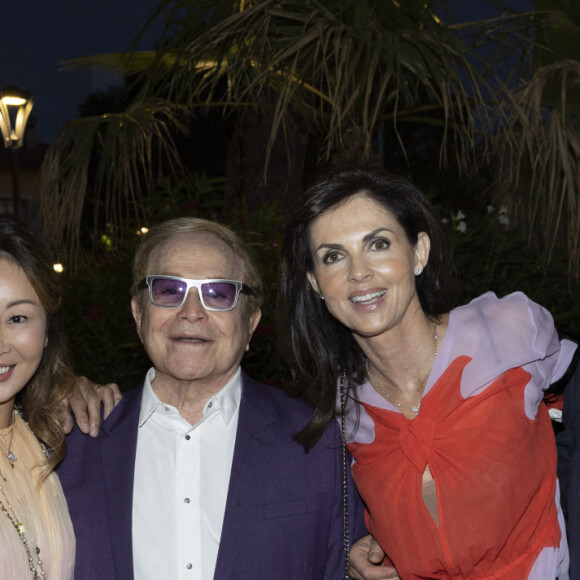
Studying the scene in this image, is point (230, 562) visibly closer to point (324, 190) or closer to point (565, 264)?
point (324, 190)

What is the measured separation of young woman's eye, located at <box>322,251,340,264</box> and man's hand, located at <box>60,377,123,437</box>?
93cm

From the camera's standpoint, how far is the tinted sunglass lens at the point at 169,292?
8.66ft

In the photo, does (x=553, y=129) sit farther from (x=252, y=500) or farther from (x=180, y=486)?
(x=180, y=486)

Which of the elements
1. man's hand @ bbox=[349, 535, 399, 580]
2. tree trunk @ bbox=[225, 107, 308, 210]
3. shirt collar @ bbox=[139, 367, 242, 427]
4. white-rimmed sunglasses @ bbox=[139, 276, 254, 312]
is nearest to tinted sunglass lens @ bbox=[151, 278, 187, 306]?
white-rimmed sunglasses @ bbox=[139, 276, 254, 312]

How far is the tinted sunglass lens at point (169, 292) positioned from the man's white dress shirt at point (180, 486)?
35cm

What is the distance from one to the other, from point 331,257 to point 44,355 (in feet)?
3.57

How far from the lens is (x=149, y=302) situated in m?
2.68

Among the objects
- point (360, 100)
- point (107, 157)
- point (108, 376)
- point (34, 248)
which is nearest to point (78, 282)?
point (108, 376)

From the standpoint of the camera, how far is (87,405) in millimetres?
2650

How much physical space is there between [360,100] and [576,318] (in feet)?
8.62

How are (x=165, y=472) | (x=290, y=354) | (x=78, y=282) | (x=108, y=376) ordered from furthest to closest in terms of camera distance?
(x=78, y=282), (x=108, y=376), (x=290, y=354), (x=165, y=472)

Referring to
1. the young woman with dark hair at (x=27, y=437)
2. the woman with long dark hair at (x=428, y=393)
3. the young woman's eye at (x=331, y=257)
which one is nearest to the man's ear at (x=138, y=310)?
the young woman with dark hair at (x=27, y=437)

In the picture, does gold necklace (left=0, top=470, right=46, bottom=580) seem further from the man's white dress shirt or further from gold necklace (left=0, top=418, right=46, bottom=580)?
the man's white dress shirt

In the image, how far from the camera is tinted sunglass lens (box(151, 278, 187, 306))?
2639 mm
